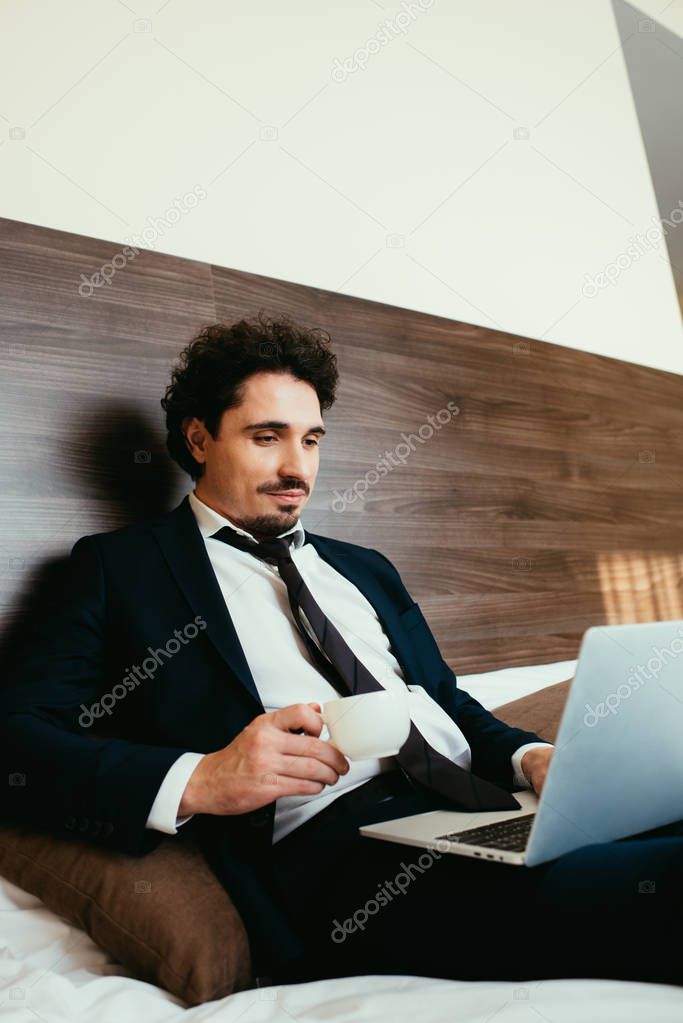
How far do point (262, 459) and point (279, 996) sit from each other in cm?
82

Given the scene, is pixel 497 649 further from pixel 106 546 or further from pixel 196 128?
pixel 196 128

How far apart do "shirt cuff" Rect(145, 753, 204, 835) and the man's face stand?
1.69 feet

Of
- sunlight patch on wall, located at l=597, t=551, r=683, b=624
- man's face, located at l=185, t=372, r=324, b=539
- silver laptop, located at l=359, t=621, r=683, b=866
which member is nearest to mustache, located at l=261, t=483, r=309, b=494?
man's face, located at l=185, t=372, r=324, b=539

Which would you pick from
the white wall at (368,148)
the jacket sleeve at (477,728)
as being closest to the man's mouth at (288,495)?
the jacket sleeve at (477,728)

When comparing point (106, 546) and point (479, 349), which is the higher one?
point (479, 349)

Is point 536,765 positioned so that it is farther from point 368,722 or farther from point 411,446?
point 411,446

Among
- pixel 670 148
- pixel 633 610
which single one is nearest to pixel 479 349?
pixel 633 610

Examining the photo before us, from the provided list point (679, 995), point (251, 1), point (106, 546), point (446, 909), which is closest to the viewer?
point (679, 995)

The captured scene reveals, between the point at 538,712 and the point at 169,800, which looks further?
the point at 538,712

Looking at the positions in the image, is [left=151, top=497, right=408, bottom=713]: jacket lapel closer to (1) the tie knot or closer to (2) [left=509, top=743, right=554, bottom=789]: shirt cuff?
(1) the tie knot

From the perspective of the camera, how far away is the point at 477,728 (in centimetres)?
147

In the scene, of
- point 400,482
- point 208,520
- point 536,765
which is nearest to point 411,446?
point 400,482

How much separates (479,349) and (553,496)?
18.1 inches

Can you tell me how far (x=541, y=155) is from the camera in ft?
8.68
